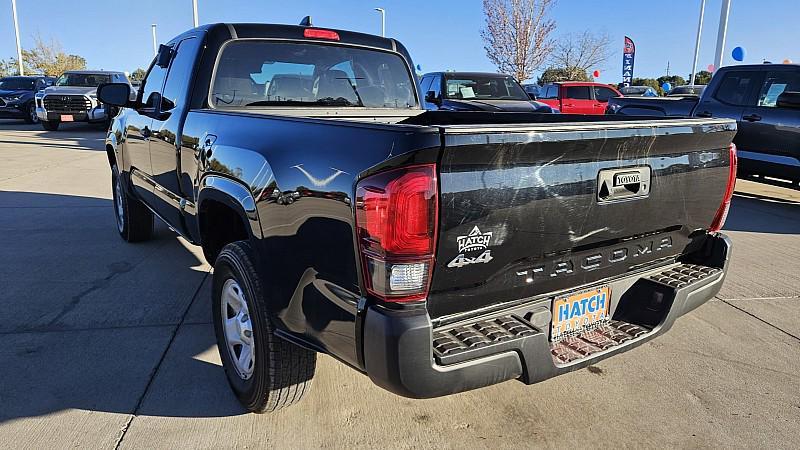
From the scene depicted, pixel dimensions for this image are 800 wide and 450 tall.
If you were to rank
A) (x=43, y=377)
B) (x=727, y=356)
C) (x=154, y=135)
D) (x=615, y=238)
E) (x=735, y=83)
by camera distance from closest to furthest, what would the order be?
(x=615, y=238) < (x=43, y=377) < (x=727, y=356) < (x=154, y=135) < (x=735, y=83)

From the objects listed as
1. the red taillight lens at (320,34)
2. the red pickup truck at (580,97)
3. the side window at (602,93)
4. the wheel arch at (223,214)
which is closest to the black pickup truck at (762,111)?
the red taillight lens at (320,34)

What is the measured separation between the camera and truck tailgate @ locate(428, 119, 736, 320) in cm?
192

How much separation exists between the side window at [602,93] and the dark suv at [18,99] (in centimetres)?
1936

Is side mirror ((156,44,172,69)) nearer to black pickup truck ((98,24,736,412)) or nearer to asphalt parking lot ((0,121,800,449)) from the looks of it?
black pickup truck ((98,24,736,412))

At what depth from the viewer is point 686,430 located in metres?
2.68

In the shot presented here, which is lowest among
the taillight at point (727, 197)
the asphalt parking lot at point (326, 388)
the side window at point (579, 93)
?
the asphalt parking lot at point (326, 388)

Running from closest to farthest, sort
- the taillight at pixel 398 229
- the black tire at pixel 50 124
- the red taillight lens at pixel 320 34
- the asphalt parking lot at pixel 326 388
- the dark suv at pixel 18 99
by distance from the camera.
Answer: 1. the taillight at pixel 398 229
2. the asphalt parking lot at pixel 326 388
3. the red taillight lens at pixel 320 34
4. the black tire at pixel 50 124
5. the dark suv at pixel 18 99

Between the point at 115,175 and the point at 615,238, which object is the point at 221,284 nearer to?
the point at 615,238

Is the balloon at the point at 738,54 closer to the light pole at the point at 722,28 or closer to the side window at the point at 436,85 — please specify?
the light pole at the point at 722,28

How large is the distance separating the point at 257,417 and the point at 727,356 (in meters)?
2.76

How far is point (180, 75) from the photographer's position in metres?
3.79

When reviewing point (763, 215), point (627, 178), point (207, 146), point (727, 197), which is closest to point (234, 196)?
point (207, 146)

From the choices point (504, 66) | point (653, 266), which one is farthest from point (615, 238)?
point (504, 66)

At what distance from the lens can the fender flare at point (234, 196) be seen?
2465mm
